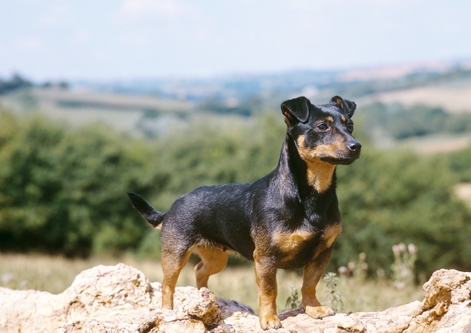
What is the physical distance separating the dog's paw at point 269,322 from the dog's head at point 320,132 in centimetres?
137

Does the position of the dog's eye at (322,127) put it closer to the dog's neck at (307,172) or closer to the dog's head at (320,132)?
the dog's head at (320,132)

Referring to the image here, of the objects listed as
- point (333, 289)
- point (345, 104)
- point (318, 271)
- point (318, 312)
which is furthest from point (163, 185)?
point (318, 312)

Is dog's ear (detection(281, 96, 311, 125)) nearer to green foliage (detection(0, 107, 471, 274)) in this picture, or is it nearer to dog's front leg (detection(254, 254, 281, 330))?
dog's front leg (detection(254, 254, 281, 330))

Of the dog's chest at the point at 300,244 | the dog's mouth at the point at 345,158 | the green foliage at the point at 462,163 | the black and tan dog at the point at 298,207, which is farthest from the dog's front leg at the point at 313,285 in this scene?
the green foliage at the point at 462,163

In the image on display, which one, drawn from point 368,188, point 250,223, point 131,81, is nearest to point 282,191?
point 250,223

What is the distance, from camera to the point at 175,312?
15.7 feet

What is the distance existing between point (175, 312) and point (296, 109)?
1.96m

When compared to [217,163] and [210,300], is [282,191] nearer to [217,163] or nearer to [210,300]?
[210,300]

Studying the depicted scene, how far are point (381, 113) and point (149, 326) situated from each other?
50830 millimetres

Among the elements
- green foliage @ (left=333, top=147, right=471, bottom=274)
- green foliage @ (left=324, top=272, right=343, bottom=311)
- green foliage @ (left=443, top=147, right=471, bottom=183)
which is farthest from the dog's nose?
green foliage @ (left=443, top=147, right=471, bottom=183)

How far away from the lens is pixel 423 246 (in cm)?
2450

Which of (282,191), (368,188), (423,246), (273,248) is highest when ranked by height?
(282,191)

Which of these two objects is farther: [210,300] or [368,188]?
[368,188]

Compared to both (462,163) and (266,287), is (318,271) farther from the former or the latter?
(462,163)
